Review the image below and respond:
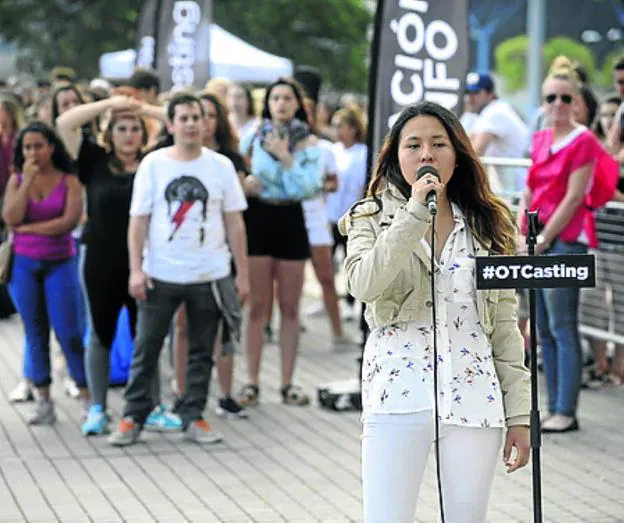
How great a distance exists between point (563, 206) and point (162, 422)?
2784 millimetres

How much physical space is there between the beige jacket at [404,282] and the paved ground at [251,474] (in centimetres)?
249

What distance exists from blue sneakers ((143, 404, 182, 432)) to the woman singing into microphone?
15.3 ft

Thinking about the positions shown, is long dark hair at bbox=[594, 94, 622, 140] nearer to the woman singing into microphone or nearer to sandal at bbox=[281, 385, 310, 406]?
sandal at bbox=[281, 385, 310, 406]

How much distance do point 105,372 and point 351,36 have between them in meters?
33.7

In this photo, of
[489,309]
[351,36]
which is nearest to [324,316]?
[489,309]

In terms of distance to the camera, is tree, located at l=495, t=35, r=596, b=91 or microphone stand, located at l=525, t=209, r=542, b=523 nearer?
microphone stand, located at l=525, t=209, r=542, b=523

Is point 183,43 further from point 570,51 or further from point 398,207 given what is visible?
point 570,51

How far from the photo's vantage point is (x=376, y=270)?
4473mm

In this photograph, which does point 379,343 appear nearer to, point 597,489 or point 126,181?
point 597,489

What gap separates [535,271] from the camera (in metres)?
4.68

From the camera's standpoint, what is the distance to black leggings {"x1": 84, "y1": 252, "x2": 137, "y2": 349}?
9.12 m

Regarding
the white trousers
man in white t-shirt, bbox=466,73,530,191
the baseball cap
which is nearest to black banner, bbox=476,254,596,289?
the white trousers

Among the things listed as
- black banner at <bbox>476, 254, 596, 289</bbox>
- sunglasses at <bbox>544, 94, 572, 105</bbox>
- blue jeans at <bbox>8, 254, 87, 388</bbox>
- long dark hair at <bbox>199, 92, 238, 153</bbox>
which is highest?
sunglasses at <bbox>544, 94, 572, 105</bbox>

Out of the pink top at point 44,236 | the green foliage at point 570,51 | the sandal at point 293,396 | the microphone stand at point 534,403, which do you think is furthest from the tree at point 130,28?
the microphone stand at point 534,403
